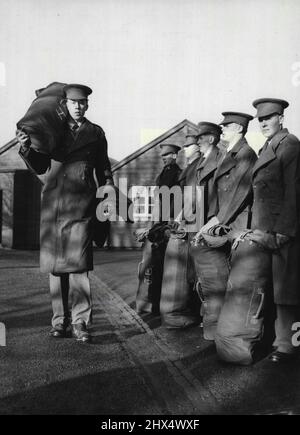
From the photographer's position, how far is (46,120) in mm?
5562

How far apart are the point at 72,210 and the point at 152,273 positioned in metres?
2.10

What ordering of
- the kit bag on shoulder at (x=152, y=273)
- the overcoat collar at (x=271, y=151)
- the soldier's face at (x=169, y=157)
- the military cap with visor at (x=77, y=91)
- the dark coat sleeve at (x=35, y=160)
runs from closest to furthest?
the overcoat collar at (x=271, y=151) → the dark coat sleeve at (x=35, y=160) → the military cap with visor at (x=77, y=91) → the kit bag on shoulder at (x=152, y=273) → the soldier's face at (x=169, y=157)

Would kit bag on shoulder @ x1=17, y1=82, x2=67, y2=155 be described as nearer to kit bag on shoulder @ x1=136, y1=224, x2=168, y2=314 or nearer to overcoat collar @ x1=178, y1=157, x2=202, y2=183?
overcoat collar @ x1=178, y1=157, x2=202, y2=183

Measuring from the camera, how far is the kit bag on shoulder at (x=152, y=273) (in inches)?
296

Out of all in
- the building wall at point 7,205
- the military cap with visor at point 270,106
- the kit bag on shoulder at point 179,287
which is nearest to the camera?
the military cap with visor at point 270,106

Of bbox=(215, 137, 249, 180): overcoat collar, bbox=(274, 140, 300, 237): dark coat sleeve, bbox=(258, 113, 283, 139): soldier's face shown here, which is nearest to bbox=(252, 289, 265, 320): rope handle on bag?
bbox=(274, 140, 300, 237): dark coat sleeve

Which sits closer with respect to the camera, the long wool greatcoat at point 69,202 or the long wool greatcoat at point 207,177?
the long wool greatcoat at point 69,202

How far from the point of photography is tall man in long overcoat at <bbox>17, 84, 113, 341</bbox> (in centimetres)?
571

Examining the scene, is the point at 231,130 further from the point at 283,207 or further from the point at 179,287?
the point at 179,287

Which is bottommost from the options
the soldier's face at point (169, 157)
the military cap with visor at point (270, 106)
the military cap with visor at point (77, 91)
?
the soldier's face at point (169, 157)

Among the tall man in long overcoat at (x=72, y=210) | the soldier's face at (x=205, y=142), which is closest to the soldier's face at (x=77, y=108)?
the tall man in long overcoat at (x=72, y=210)

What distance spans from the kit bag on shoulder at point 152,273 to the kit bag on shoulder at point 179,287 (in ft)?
2.41

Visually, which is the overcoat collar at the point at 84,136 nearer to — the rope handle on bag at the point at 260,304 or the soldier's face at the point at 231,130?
the soldier's face at the point at 231,130

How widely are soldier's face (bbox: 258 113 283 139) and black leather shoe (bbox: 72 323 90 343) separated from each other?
2420 millimetres
